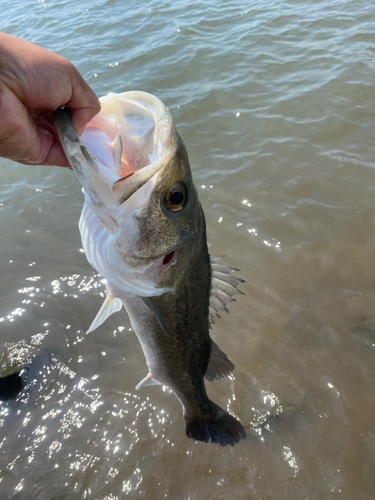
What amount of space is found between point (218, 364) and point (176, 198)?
1.44 m

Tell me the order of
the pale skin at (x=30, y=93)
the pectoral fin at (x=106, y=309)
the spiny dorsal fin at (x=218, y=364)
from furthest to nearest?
the spiny dorsal fin at (x=218, y=364), the pectoral fin at (x=106, y=309), the pale skin at (x=30, y=93)

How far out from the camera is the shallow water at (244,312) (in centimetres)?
279

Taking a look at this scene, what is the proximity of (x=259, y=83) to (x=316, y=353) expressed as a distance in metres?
5.86

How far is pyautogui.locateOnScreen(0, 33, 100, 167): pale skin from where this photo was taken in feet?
4.55

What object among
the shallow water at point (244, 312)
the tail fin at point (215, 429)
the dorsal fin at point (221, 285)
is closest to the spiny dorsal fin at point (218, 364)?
the tail fin at point (215, 429)

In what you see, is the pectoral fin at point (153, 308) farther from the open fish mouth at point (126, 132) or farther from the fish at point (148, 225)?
the open fish mouth at point (126, 132)

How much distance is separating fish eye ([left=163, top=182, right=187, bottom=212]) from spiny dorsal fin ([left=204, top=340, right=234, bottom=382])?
1.24 meters

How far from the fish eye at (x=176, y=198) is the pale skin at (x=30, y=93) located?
1.75 feet

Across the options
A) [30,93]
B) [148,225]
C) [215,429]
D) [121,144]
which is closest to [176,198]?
[148,225]

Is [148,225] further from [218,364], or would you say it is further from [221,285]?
[218,364]

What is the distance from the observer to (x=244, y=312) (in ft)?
12.5

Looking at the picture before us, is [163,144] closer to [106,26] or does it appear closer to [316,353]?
[316,353]

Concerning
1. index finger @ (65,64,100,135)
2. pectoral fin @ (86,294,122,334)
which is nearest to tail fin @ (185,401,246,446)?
pectoral fin @ (86,294,122,334)

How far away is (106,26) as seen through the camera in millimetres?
10156
